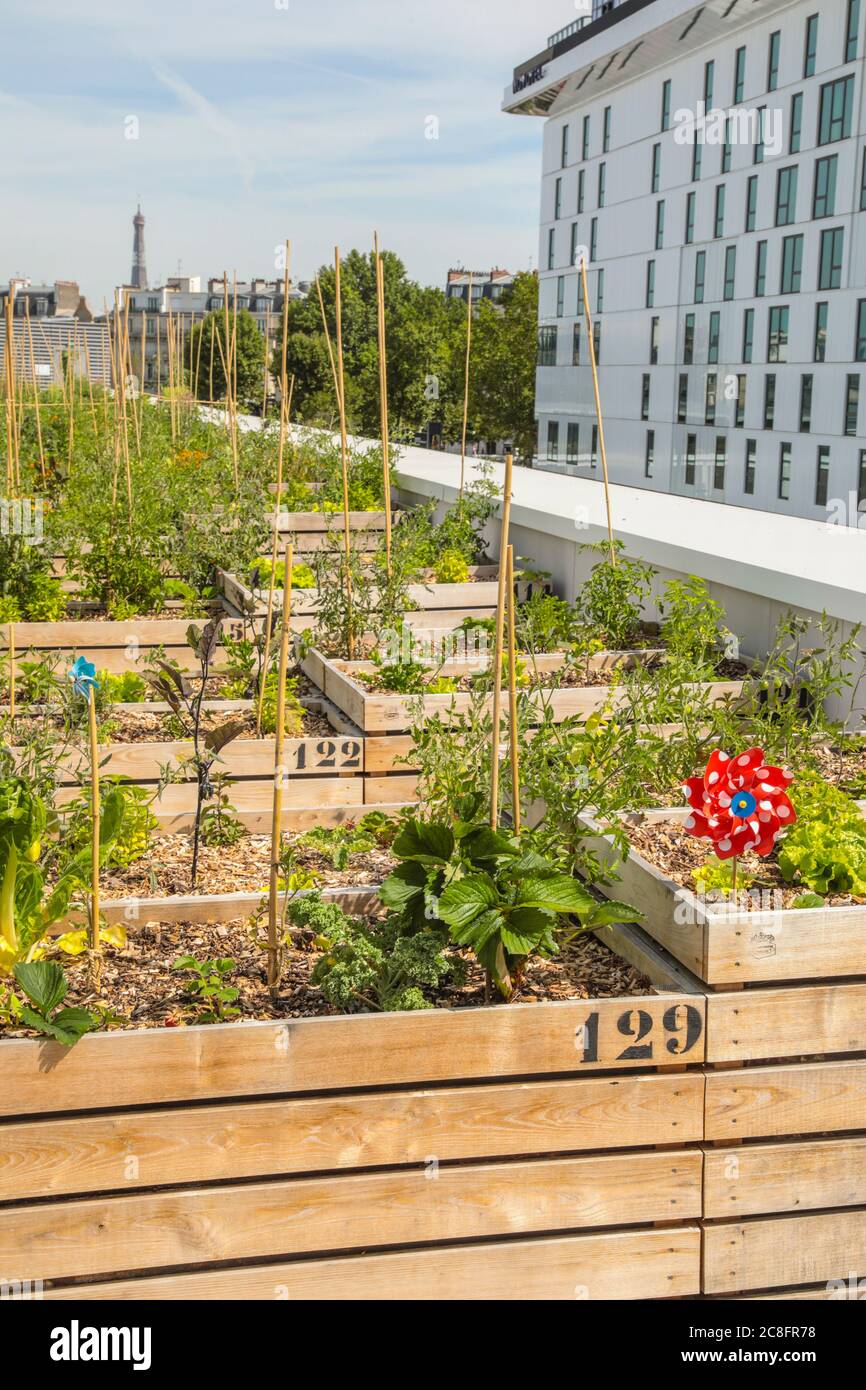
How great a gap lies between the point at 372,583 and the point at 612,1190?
3.61 metres

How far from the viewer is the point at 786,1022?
8.30 feet

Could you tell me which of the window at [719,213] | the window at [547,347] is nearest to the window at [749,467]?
the window at [719,213]

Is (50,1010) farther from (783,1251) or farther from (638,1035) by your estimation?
(783,1251)

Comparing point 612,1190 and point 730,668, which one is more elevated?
point 730,668

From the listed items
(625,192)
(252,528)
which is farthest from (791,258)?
(252,528)

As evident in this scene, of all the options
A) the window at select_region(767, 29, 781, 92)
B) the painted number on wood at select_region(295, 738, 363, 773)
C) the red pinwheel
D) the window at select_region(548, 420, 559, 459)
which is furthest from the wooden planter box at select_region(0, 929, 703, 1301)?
the window at select_region(548, 420, 559, 459)

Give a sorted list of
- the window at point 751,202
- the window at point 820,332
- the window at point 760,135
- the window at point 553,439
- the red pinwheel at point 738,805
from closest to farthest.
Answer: the red pinwheel at point 738,805 < the window at point 820,332 < the window at point 760,135 < the window at point 751,202 < the window at point 553,439

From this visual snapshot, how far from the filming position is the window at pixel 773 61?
89.7 ft

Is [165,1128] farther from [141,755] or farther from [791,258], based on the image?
[791,258]

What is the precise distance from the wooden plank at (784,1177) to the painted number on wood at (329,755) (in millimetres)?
A: 2013

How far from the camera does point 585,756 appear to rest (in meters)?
3.46

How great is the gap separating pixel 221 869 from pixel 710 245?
29868mm

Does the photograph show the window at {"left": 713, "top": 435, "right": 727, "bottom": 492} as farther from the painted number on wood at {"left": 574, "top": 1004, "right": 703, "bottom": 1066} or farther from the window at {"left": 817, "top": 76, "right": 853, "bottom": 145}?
the painted number on wood at {"left": 574, "top": 1004, "right": 703, "bottom": 1066}

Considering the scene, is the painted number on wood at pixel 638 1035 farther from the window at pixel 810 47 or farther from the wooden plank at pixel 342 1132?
the window at pixel 810 47
